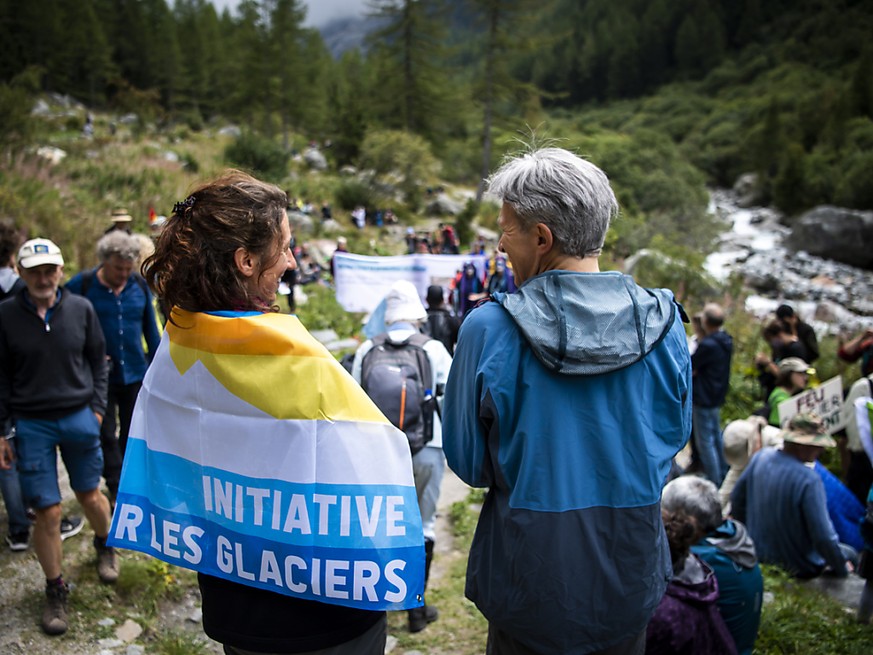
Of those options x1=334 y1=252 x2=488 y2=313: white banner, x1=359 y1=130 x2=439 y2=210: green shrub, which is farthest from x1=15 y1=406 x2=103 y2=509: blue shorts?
x1=359 y1=130 x2=439 y2=210: green shrub

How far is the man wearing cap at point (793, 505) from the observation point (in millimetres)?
3625

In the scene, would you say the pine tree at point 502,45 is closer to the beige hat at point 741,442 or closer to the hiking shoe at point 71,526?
the beige hat at point 741,442

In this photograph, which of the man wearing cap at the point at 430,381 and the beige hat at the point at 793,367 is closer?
the man wearing cap at the point at 430,381

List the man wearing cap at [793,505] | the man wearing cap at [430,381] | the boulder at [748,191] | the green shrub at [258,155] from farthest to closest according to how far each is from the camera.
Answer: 1. the boulder at [748,191]
2. the green shrub at [258,155]
3. the man wearing cap at [793,505]
4. the man wearing cap at [430,381]

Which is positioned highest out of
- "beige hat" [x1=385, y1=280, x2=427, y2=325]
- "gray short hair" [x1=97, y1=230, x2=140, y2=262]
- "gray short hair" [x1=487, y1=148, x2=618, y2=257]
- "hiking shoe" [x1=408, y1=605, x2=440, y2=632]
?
"gray short hair" [x1=487, y1=148, x2=618, y2=257]

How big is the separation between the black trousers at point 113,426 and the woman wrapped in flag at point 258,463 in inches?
97.8

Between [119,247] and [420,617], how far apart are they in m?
2.57

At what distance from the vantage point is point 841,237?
27.8 meters

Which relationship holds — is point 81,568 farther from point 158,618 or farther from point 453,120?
point 453,120

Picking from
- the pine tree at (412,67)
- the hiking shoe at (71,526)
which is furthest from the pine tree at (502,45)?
the hiking shoe at (71,526)

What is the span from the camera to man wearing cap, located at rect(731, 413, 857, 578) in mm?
3625

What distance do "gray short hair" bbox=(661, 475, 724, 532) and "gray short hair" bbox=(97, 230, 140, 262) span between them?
9.82 ft

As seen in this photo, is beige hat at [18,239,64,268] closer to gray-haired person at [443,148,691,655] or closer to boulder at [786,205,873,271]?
gray-haired person at [443,148,691,655]

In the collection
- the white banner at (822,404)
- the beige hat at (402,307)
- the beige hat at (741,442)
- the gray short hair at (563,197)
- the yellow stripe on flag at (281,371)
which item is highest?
the gray short hair at (563,197)
